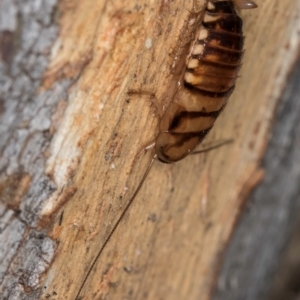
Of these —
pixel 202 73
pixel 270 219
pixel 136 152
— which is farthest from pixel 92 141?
pixel 270 219

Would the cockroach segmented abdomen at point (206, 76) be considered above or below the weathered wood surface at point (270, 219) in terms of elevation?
above

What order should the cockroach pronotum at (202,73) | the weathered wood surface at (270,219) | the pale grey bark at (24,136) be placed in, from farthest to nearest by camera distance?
the weathered wood surface at (270,219)
the cockroach pronotum at (202,73)
the pale grey bark at (24,136)

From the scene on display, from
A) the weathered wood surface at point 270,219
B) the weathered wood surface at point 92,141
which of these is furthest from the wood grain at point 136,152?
the weathered wood surface at point 270,219

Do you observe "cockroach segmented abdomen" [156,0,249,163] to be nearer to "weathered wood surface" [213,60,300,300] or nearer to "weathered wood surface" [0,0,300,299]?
"weathered wood surface" [0,0,300,299]

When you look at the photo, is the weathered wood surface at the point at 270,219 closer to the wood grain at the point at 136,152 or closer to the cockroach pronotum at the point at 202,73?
the wood grain at the point at 136,152

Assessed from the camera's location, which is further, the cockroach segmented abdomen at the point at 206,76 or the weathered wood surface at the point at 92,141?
the cockroach segmented abdomen at the point at 206,76

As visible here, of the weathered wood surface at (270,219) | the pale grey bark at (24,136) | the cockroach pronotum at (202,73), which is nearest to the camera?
the pale grey bark at (24,136)

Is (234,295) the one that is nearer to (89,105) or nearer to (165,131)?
(165,131)

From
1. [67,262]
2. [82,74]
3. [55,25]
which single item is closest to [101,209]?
[67,262]
